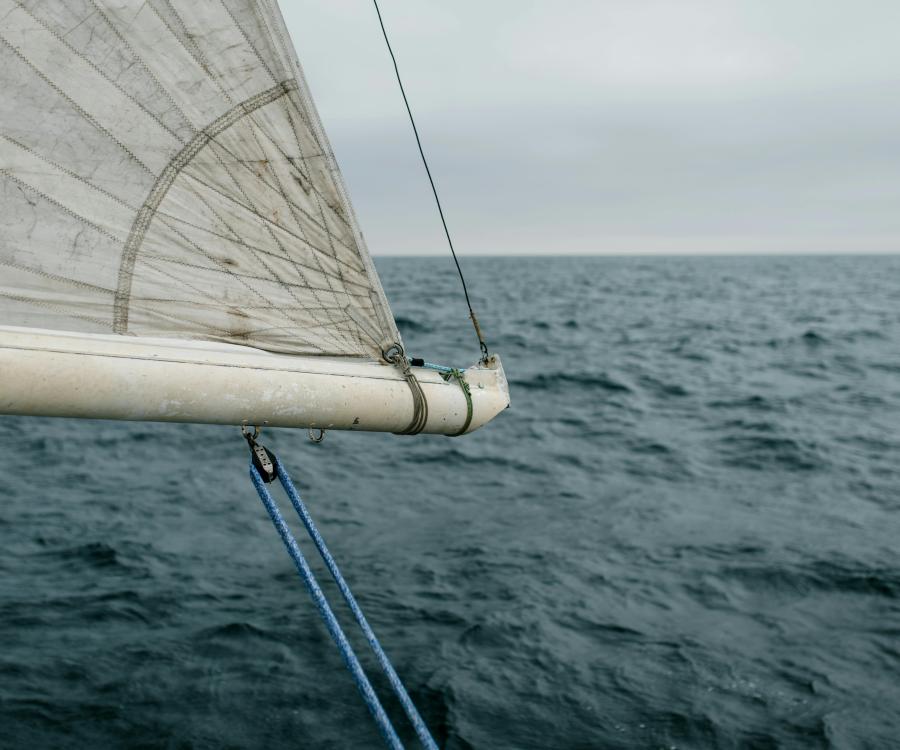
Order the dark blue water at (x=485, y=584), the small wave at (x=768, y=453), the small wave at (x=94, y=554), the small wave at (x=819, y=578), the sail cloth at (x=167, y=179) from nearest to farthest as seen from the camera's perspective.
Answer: the sail cloth at (x=167, y=179)
the dark blue water at (x=485, y=584)
the small wave at (x=819, y=578)
the small wave at (x=94, y=554)
the small wave at (x=768, y=453)

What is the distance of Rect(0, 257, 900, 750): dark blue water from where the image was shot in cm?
591

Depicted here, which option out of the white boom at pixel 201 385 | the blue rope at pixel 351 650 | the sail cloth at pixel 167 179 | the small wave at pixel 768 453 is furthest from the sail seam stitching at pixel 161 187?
the small wave at pixel 768 453

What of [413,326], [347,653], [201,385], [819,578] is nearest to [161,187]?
[201,385]

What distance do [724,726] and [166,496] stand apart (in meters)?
7.26

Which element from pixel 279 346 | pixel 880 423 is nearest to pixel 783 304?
pixel 880 423

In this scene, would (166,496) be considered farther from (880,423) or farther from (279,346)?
(880,423)

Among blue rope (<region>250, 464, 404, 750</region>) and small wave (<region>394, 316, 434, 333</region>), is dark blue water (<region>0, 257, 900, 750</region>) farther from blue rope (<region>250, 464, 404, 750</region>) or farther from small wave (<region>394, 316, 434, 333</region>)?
small wave (<region>394, 316, 434, 333</region>)

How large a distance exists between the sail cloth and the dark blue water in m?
3.39

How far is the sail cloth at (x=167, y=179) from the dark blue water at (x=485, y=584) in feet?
11.1

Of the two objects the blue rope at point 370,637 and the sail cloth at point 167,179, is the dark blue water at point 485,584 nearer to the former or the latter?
the blue rope at point 370,637

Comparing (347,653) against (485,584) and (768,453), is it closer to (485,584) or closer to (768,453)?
(485,584)

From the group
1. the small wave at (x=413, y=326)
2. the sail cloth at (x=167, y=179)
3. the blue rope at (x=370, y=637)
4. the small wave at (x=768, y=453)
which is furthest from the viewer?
the small wave at (x=413, y=326)

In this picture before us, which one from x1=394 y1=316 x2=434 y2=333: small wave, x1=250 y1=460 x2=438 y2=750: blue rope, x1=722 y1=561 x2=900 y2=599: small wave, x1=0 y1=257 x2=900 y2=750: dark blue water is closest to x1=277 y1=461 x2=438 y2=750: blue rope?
x1=250 y1=460 x2=438 y2=750: blue rope

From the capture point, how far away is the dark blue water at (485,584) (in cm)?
591
